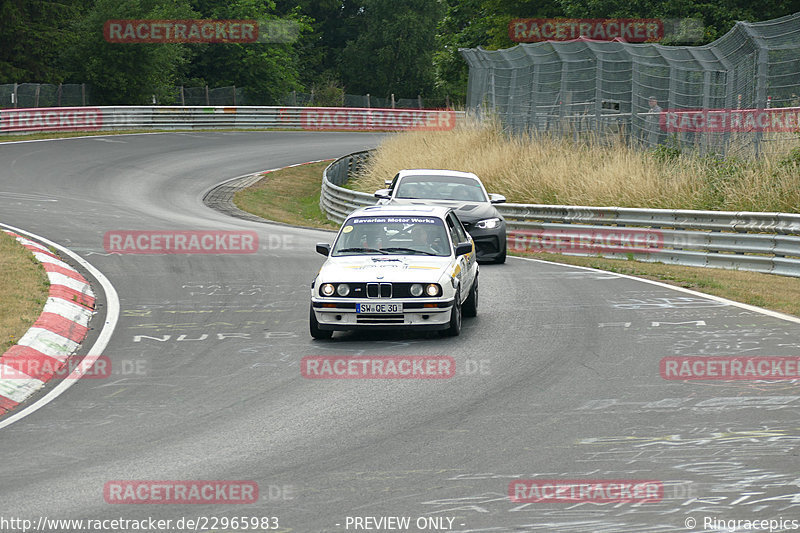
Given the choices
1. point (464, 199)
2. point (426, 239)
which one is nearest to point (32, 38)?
point (464, 199)

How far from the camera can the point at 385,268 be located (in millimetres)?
11625

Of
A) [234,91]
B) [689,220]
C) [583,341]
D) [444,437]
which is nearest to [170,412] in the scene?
[444,437]

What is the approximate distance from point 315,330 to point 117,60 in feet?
154

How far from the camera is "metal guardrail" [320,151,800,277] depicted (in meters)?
17.2

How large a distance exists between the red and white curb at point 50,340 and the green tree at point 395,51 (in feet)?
255

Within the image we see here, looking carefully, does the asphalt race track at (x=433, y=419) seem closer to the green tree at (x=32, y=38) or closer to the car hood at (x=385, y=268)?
the car hood at (x=385, y=268)

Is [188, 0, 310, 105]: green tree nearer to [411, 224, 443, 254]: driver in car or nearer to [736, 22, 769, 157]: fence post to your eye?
[736, 22, 769, 157]: fence post

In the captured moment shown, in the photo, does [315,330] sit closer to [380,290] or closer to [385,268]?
[380,290]

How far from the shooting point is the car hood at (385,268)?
37.3ft

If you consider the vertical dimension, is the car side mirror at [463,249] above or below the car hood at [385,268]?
above

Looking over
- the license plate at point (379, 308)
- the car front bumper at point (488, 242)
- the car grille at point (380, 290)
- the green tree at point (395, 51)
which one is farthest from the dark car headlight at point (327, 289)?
the green tree at point (395, 51)

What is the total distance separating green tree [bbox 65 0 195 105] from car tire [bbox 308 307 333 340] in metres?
45.9

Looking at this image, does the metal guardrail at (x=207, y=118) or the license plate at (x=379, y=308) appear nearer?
the license plate at (x=379, y=308)

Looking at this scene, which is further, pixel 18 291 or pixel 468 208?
pixel 468 208
